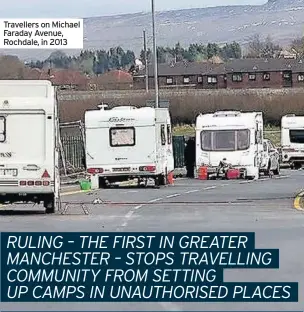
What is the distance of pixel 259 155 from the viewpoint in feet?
153

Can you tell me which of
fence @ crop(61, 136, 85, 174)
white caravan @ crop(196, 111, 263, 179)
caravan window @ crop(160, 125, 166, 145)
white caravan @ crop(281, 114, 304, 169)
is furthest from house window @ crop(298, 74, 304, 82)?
caravan window @ crop(160, 125, 166, 145)

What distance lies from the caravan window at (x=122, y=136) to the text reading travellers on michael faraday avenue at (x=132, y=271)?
852 inches

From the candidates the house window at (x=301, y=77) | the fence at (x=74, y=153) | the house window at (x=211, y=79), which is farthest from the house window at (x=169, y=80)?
the fence at (x=74, y=153)

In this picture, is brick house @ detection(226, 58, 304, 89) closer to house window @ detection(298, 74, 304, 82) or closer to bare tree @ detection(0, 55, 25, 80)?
house window @ detection(298, 74, 304, 82)

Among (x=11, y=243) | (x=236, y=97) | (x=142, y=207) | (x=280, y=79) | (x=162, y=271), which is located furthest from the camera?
(x=280, y=79)

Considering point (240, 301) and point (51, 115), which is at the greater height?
point (51, 115)

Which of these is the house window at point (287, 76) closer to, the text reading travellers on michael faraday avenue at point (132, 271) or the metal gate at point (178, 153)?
the metal gate at point (178, 153)

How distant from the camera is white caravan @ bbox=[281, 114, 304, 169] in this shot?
61.9 m

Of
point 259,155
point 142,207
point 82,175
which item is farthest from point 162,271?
point 259,155

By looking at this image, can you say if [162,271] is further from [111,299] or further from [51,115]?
[51,115]

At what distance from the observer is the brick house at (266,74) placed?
430ft

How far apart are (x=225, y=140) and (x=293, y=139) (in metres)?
17.6

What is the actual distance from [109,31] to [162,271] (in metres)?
156

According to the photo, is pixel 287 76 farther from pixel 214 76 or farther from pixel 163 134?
pixel 163 134
